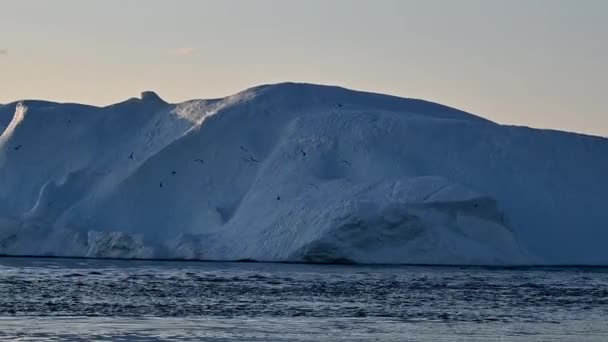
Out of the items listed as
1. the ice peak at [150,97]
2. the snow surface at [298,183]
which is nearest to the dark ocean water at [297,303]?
the snow surface at [298,183]

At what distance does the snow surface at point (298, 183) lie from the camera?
1886 inches

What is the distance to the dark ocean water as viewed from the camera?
2381 centimetres

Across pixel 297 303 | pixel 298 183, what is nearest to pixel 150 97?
pixel 298 183

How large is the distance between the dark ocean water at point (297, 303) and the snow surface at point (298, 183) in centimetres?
280

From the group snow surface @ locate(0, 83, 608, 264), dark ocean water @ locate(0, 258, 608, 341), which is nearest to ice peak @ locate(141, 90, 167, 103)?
snow surface @ locate(0, 83, 608, 264)

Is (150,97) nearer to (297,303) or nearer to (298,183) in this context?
(298,183)

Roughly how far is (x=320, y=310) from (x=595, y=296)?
8603mm

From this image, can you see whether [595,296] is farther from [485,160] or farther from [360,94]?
[360,94]

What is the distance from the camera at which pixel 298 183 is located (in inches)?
2055

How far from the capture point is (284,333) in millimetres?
23719

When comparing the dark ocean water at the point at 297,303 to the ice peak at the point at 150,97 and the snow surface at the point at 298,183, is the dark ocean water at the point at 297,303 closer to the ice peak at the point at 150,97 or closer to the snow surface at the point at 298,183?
the snow surface at the point at 298,183

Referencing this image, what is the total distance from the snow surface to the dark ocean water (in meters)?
2.80

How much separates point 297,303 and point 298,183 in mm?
22155

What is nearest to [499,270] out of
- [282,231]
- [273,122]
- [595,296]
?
[282,231]
